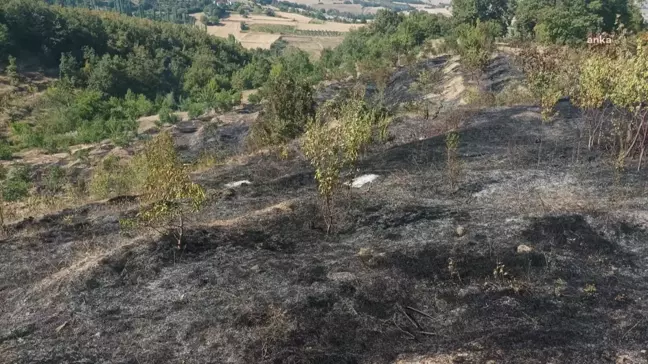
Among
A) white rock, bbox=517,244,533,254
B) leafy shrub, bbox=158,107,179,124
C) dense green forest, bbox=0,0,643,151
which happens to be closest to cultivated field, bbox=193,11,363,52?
dense green forest, bbox=0,0,643,151

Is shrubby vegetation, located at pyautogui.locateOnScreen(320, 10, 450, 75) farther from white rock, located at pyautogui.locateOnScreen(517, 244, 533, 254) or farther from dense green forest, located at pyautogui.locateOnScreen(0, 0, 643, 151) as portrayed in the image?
white rock, located at pyautogui.locateOnScreen(517, 244, 533, 254)

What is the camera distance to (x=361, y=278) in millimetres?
12102

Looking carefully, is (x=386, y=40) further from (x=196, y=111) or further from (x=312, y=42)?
(x=312, y=42)

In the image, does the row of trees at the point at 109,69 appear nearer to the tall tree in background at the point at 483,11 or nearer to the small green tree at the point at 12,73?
the small green tree at the point at 12,73

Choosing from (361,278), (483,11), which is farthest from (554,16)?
(361,278)

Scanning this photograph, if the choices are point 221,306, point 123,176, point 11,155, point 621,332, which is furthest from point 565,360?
point 11,155

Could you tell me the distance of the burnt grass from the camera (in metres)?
9.77

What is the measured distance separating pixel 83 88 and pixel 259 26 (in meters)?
121

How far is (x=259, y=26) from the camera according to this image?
607 ft

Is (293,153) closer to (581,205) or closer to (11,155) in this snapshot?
(581,205)

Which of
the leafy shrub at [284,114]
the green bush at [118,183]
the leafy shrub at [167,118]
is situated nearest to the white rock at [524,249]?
the green bush at [118,183]

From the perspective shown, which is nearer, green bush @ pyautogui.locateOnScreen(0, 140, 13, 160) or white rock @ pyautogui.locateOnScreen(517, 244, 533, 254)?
white rock @ pyautogui.locateOnScreen(517, 244, 533, 254)

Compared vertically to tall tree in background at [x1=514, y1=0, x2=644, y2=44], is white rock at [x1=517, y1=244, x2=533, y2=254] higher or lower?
lower

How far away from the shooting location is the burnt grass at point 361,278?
9.77 metres
